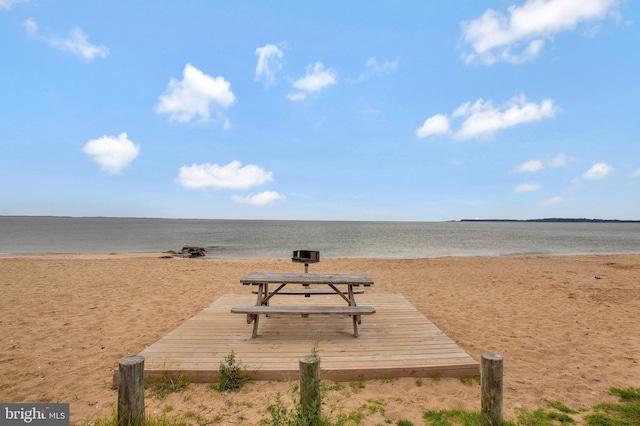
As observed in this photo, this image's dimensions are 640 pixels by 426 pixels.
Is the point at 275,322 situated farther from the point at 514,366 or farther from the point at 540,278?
the point at 540,278

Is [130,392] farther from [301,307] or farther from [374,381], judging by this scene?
[301,307]

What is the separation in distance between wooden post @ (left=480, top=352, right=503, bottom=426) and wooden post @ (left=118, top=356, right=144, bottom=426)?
2.93m

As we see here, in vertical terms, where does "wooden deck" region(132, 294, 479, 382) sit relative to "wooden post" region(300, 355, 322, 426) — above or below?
below

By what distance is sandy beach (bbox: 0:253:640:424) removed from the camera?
366cm

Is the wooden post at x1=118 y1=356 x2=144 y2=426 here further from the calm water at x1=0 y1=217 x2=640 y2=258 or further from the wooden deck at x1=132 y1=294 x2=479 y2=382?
the calm water at x1=0 y1=217 x2=640 y2=258

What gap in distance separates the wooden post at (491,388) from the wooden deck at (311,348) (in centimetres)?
126

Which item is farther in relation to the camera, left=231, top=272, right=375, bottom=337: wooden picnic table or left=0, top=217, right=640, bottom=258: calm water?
left=0, top=217, right=640, bottom=258: calm water

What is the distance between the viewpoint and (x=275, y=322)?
5922 mm

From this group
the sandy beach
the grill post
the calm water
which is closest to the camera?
the sandy beach

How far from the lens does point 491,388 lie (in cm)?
289

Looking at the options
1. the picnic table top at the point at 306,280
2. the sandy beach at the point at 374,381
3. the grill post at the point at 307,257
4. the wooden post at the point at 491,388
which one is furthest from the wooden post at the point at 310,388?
the grill post at the point at 307,257

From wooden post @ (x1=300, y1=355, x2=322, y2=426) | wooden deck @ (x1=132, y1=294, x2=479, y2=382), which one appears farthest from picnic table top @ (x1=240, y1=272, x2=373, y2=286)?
wooden post @ (x1=300, y1=355, x2=322, y2=426)

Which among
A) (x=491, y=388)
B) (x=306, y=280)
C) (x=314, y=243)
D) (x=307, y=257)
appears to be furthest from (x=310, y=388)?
(x=314, y=243)

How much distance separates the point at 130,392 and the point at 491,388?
308 cm
